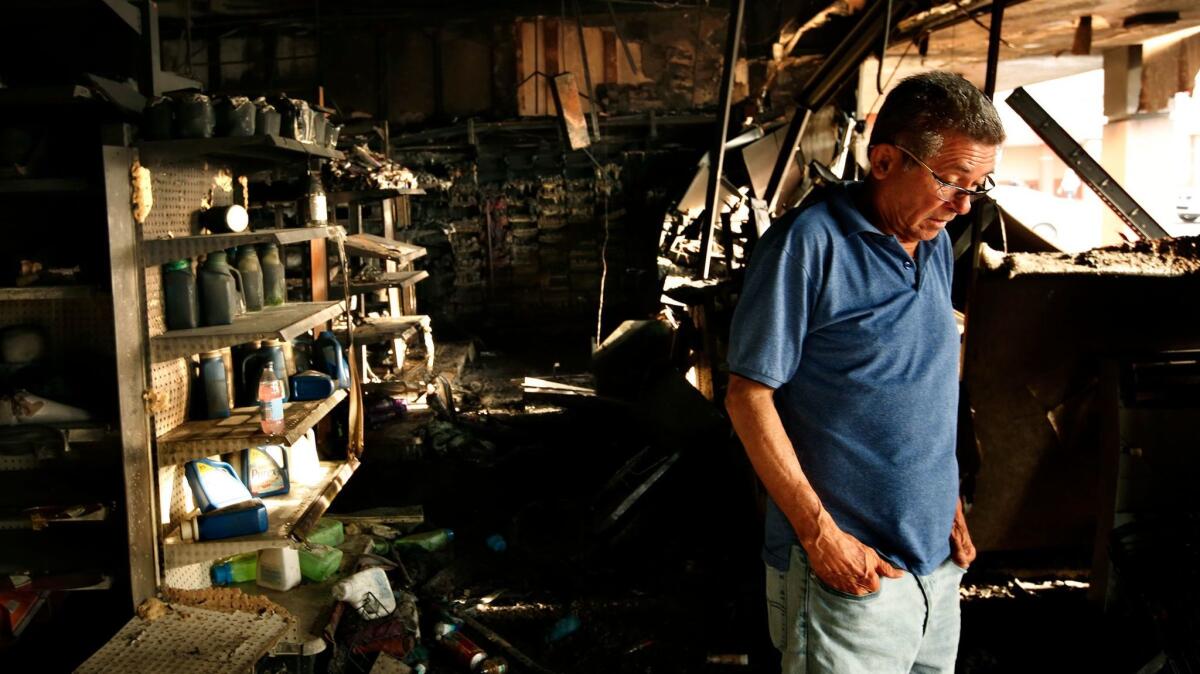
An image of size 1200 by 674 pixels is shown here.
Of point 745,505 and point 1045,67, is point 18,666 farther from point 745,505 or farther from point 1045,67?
point 1045,67

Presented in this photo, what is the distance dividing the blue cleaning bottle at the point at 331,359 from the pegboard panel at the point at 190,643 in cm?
135

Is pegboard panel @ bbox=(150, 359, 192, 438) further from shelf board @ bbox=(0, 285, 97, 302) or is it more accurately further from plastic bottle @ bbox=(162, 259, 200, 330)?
shelf board @ bbox=(0, 285, 97, 302)

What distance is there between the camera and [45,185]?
2.93m

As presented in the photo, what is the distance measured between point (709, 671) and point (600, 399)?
7.94ft

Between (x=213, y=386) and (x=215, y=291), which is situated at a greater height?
(x=215, y=291)

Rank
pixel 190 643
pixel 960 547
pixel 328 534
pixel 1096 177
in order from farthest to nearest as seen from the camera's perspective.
A: pixel 1096 177, pixel 328 534, pixel 190 643, pixel 960 547

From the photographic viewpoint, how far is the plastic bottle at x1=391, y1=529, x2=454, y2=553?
176 inches

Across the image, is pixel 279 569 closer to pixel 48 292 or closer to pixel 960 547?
pixel 48 292

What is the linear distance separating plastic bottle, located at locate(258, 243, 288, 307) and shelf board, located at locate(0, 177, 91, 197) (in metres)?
1.02

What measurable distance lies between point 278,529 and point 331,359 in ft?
3.68

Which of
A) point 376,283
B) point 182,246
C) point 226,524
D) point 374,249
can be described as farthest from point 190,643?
point 376,283

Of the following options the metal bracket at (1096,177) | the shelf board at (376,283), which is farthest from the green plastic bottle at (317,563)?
the metal bracket at (1096,177)

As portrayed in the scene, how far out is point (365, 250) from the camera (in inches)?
235

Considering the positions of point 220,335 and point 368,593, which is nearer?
point 220,335
